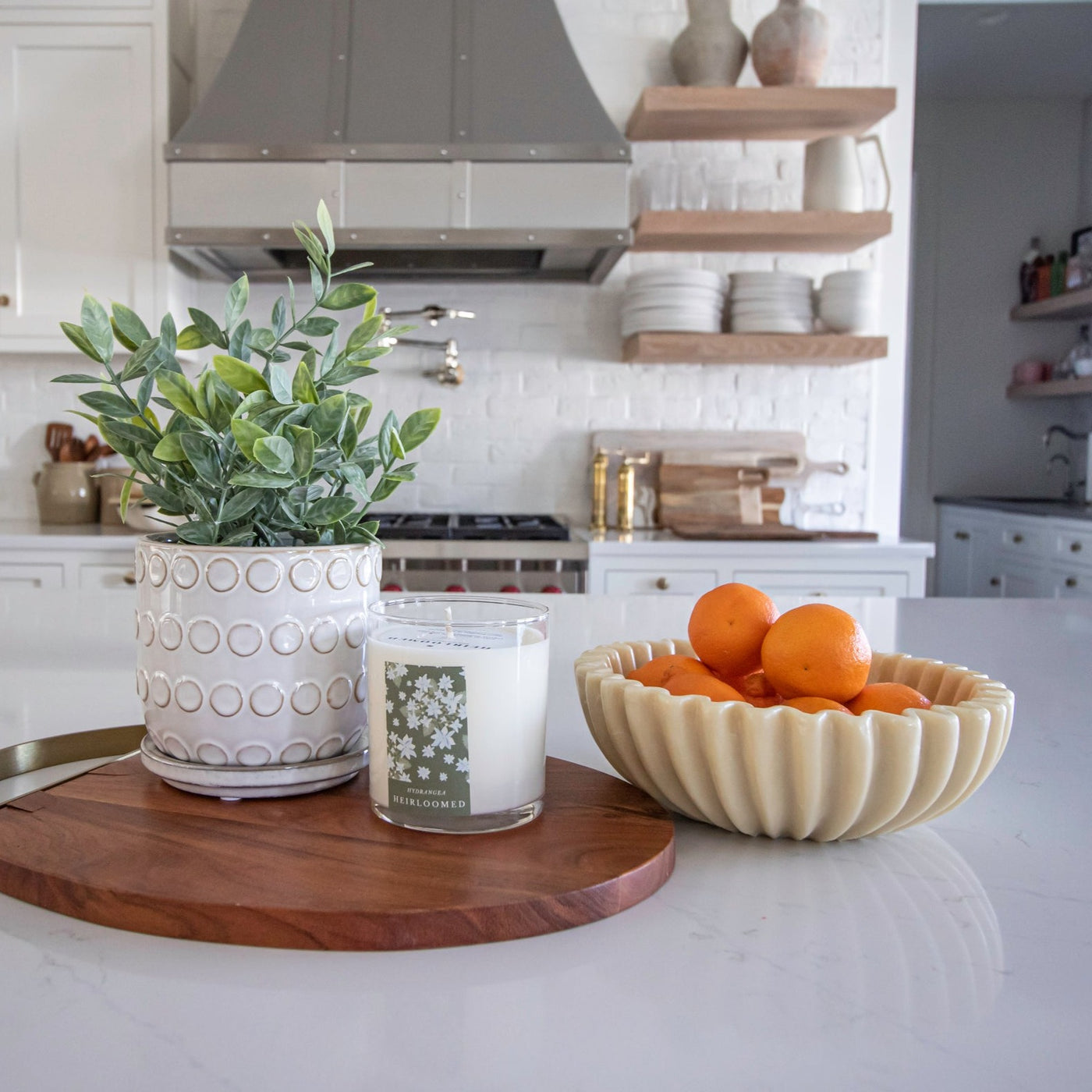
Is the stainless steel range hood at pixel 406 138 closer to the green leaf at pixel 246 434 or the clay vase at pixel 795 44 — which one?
the clay vase at pixel 795 44

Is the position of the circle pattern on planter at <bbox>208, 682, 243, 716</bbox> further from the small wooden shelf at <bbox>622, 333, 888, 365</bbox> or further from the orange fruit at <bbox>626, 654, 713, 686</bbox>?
the small wooden shelf at <bbox>622, 333, 888, 365</bbox>

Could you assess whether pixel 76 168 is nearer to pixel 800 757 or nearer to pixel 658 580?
pixel 658 580

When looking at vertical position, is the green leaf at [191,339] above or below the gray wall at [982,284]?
below

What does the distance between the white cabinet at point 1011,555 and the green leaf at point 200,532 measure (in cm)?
349

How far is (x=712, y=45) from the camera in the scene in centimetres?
296

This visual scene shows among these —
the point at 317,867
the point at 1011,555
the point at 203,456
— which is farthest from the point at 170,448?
the point at 1011,555

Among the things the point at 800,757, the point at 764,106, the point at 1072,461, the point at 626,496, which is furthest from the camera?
the point at 1072,461

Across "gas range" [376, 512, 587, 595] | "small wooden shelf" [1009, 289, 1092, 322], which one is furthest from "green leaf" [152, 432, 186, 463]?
"small wooden shelf" [1009, 289, 1092, 322]

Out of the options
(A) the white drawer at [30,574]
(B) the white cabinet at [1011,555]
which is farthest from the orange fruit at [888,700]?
(B) the white cabinet at [1011,555]

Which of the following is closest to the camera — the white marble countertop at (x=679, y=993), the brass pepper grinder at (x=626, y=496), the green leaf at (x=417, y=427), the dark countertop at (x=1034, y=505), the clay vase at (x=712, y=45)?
the white marble countertop at (x=679, y=993)

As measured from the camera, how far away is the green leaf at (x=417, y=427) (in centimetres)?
64

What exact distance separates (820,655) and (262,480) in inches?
12.9

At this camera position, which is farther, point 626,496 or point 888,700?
point 626,496

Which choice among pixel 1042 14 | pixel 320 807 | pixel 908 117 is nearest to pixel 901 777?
pixel 320 807
